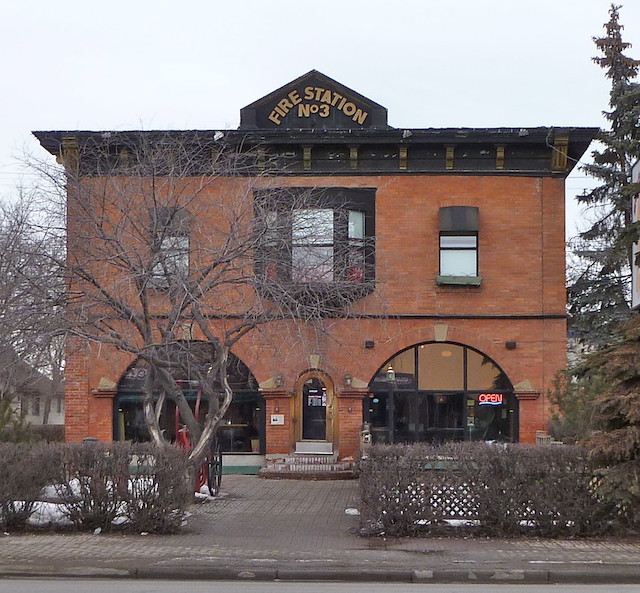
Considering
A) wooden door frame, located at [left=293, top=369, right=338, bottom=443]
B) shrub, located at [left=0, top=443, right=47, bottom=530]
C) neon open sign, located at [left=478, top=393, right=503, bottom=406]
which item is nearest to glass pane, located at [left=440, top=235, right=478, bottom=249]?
neon open sign, located at [left=478, top=393, right=503, bottom=406]

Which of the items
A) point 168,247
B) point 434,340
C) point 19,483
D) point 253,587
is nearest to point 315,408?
point 434,340

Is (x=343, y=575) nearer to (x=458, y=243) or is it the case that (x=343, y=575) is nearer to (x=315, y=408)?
(x=315, y=408)

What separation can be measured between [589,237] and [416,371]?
7108 mm

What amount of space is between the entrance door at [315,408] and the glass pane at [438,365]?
2462 mm

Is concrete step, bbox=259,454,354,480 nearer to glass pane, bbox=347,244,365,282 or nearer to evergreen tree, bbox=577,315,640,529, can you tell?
glass pane, bbox=347,244,365,282

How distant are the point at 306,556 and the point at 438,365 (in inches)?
458

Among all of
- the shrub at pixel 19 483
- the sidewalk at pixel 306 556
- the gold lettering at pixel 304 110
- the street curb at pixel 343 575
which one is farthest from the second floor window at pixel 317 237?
the street curb at pixel 343 575

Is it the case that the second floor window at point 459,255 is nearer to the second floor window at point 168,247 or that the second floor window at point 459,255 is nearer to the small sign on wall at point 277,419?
the small sign on wall at point 277,419

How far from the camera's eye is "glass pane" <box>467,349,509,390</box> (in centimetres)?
2238

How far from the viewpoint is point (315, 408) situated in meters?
22.9

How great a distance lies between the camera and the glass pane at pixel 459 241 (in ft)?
73.8

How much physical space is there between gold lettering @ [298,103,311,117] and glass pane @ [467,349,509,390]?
7.16 m

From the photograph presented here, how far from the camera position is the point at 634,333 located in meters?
12.8

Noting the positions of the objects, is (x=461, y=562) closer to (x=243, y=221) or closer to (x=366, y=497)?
(x=366, y=497)
